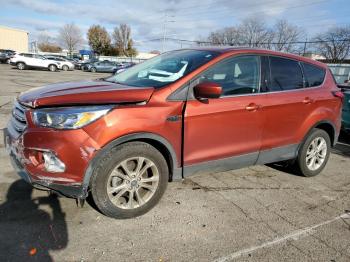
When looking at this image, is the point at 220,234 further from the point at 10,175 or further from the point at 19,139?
the point at 10,175

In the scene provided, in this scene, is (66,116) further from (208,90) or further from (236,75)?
(236,75)

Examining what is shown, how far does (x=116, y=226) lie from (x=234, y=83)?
6.82ft

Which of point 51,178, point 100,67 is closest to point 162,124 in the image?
point 51,178

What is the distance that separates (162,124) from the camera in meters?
3.44

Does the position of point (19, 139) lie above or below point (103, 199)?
above

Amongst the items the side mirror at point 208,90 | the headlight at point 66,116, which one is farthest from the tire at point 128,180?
the side mirror at point 208,90

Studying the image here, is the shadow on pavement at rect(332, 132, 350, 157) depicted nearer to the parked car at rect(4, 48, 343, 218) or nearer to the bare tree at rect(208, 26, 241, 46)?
the parked car at rect(4, 48, 343, 218)

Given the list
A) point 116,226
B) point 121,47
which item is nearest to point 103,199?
point 116,226

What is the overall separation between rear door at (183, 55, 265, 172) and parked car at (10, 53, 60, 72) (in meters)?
31.1

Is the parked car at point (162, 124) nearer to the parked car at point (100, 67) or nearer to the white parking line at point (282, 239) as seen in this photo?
the white parking line at point (282, 239)

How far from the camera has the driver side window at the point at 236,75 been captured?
3858 mm

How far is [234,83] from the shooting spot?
401cm

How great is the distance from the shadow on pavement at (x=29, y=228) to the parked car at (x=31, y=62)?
3043 cm

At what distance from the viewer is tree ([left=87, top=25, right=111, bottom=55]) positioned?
249 feet
